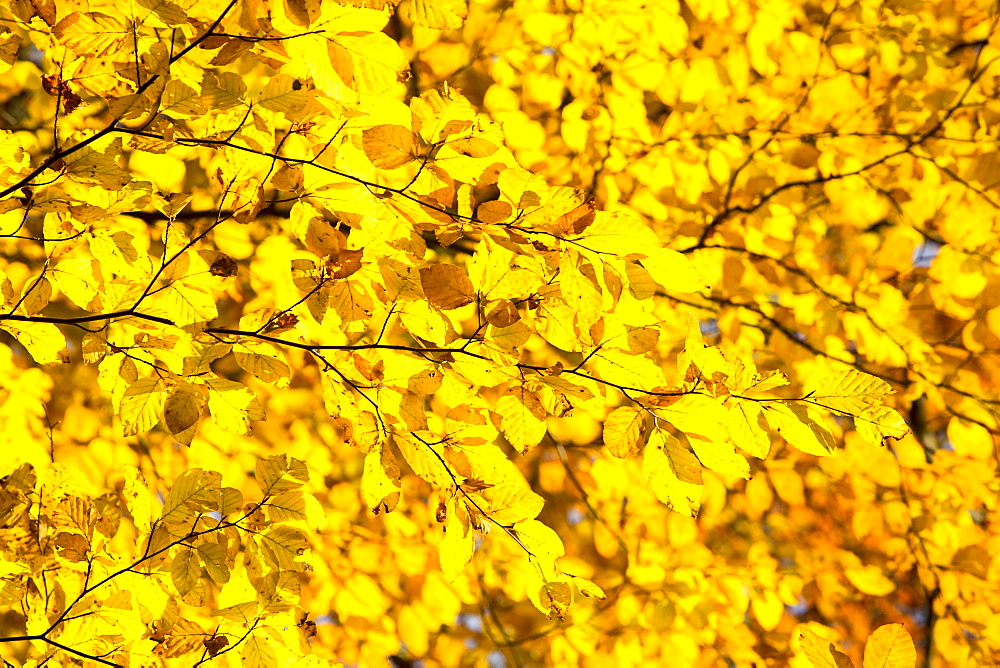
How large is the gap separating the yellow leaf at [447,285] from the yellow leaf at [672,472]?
357 millimetres

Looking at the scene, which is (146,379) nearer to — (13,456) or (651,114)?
(13,456)

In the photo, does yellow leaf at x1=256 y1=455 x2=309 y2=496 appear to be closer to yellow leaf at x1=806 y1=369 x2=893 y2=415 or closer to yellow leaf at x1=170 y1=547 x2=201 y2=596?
yellow leaf at x1=170 y1=547 x2=201 y2=596

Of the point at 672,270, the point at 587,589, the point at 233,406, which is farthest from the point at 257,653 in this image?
the point at 672,270

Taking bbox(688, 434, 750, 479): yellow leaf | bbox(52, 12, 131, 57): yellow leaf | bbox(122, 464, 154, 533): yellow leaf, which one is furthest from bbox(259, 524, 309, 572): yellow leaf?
bbox(52, 12, 131, 57): yellow leaf

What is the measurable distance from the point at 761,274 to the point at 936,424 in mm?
3375

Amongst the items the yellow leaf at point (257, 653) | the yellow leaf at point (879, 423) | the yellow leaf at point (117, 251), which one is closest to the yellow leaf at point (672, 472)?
the yellow leaf at point (879, 423)

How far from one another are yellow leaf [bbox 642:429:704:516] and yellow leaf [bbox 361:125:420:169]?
0.55 m

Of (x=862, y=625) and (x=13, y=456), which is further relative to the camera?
(x=862, y=625)

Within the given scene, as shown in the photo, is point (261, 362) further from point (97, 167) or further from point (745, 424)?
point (745, 424)

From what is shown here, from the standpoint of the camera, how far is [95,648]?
1212mm

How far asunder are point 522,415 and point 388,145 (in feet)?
1.53

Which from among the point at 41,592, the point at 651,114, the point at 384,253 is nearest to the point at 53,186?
the point at 384,253

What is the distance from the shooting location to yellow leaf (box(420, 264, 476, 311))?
1.02 metres

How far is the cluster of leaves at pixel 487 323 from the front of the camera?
1.01 m
